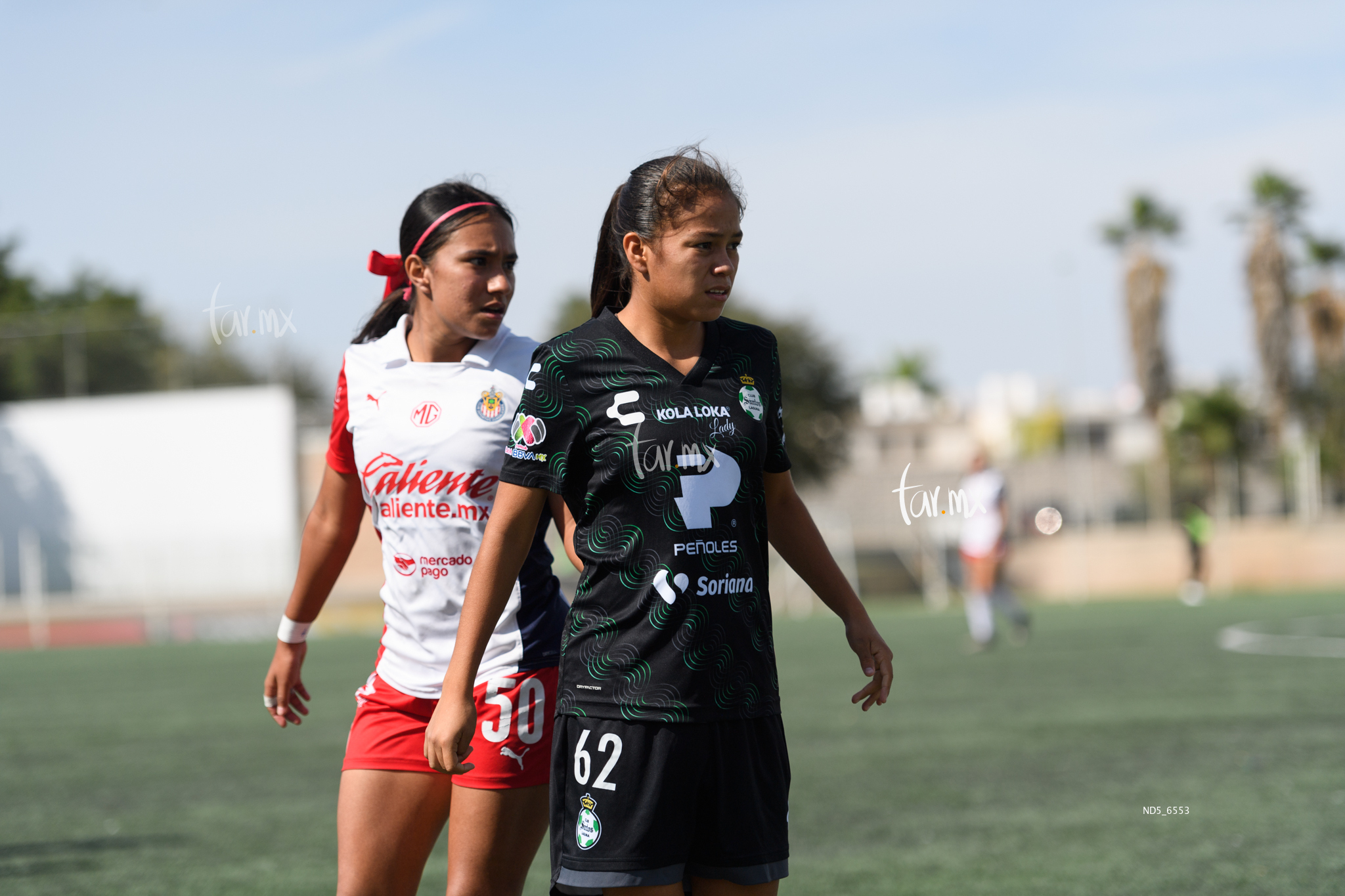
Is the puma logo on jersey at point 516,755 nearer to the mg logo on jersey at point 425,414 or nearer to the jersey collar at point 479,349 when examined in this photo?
the mg logo on jersey at point 425,414

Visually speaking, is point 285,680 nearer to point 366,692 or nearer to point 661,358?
point 366,692

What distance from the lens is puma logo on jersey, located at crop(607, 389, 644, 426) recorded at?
272cm

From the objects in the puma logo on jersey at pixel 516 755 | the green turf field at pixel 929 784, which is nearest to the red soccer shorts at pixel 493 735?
the puma logo on jersey at pixel 516 755

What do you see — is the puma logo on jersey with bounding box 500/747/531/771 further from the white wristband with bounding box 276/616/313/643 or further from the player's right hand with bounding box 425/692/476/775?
the white wristband with bounding box 276/616/313/643

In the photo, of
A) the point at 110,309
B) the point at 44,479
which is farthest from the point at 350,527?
the point at 110,309

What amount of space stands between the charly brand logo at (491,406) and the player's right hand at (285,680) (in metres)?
0.87

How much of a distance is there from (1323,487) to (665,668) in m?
39.9

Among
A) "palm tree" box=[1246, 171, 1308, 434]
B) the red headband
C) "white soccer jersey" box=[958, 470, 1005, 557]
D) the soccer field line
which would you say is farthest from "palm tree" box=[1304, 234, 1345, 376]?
the red headband

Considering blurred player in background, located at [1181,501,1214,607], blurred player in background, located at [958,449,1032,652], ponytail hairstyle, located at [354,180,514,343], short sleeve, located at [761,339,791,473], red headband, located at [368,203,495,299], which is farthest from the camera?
blurred player in background, located at [1181,501,1214,607]

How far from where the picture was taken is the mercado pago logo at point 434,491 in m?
3.38

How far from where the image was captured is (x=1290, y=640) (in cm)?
1689

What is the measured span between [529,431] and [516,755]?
94cm

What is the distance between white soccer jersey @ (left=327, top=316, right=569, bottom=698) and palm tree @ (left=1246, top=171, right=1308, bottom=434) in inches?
1899

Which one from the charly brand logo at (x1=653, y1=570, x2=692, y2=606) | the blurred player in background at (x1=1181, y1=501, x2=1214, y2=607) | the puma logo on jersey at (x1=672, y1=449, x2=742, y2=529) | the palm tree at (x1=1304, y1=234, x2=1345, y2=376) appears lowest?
the blurred player in background at (x1=1181, y1=501, x2=1214, y2=607)
